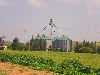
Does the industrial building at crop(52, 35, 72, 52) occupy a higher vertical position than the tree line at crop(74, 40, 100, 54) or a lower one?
higher

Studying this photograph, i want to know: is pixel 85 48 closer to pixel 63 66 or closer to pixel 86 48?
pixel 86 48

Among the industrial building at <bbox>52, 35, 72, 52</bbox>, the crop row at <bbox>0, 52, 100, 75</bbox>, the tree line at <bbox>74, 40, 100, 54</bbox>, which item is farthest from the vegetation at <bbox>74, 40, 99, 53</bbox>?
the crop row at <bbox>0, 52, 100, 75</bbox>

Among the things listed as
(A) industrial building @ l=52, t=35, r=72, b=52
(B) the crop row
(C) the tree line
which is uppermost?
(A) industrial building @ l=52, t=35, r=72, b=52

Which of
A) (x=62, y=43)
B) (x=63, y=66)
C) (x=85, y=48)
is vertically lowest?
(x=63, y=66)

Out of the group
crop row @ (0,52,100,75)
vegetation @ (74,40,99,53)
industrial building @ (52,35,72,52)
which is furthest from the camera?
industrial building @ (52,35,72,52)

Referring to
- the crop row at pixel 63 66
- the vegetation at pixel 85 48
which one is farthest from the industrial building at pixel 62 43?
the crop row at pixel 63 66

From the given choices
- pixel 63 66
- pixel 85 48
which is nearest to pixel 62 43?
pixel 85 48

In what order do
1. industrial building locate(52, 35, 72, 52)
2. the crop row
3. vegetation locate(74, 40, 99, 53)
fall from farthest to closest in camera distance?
industrial building locate(52, 35, 72, 52)
vegetation locate(74, 40, 99, 53)
the crop row

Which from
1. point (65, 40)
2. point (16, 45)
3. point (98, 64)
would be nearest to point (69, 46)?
point (65, 40)

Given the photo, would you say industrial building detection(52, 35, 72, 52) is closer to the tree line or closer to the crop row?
the tree line

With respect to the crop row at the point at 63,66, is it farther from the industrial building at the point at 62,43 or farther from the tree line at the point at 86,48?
the industrial building at the point at 62,43

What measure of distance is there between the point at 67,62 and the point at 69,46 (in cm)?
14226

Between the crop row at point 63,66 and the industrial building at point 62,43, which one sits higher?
the industrial building at point 62,43

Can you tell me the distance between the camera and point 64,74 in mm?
17844
